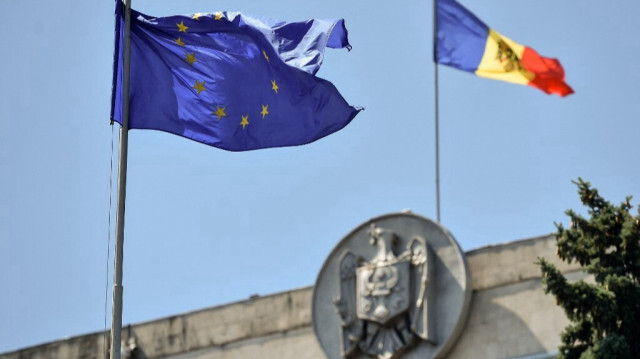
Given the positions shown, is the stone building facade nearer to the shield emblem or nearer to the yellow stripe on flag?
Result: the shield emblem

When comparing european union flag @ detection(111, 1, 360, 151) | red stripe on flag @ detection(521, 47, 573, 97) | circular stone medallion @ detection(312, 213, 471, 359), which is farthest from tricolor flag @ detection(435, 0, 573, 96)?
circular stone medallion @ detection(312, 213, 471, 359)

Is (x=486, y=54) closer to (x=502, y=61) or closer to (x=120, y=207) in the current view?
(x=502, y=61)

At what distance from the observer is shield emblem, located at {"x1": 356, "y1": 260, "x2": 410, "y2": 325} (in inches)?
1203

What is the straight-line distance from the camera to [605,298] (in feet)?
88.7

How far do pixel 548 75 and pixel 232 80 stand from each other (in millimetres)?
4576

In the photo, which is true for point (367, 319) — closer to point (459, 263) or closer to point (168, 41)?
point (459, 263)

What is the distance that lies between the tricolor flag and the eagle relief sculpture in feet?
15.5

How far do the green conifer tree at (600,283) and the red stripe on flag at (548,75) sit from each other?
3.04m

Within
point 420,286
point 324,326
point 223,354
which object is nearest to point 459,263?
point 420,286

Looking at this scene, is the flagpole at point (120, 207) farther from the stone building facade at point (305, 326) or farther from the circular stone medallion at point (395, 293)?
the stone building facade at point (305, 326)

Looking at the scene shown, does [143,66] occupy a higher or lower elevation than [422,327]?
higher

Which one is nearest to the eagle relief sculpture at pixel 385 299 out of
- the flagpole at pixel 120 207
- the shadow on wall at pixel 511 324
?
the shadow on wall at pixel 511 324

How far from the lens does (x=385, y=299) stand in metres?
30.7

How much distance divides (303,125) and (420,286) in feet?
15.9
